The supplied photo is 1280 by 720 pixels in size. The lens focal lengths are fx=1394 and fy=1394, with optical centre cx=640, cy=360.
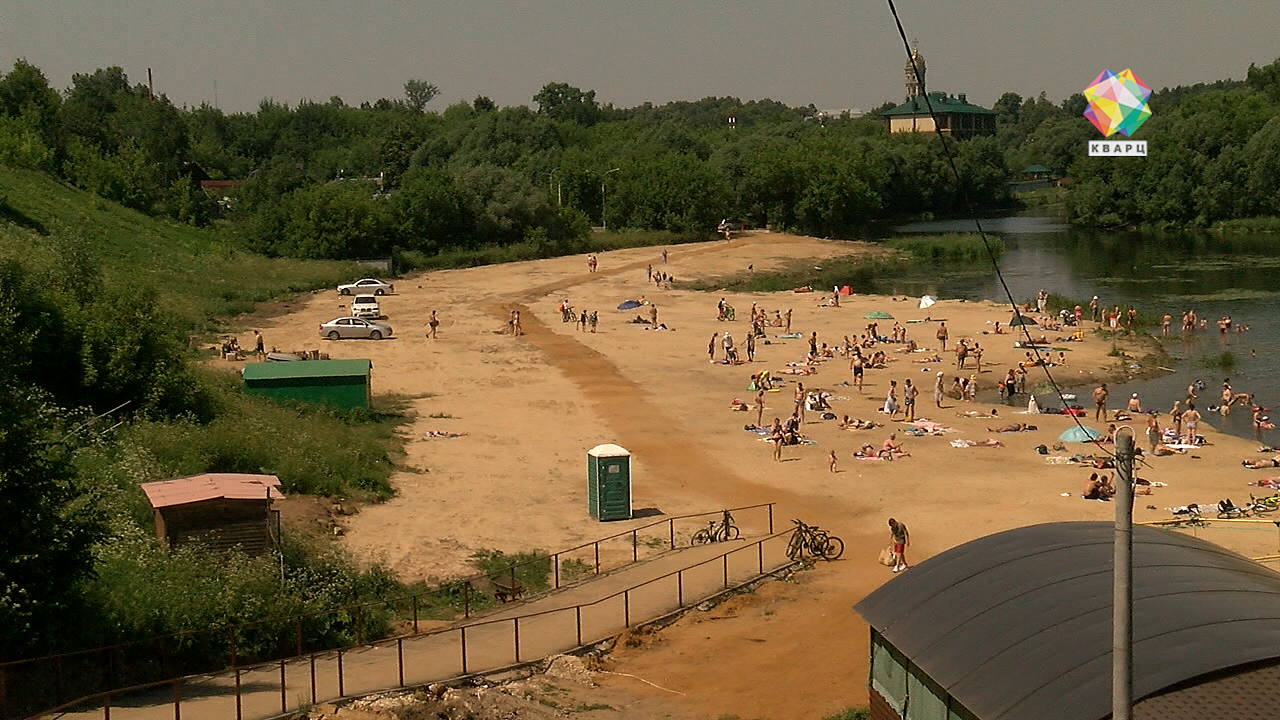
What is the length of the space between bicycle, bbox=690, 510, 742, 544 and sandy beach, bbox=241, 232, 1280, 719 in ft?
6.35

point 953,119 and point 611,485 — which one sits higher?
point 953,119

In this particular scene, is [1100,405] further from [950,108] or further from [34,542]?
[950,108]

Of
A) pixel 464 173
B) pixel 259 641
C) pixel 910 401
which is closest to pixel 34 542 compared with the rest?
pixel 259 641

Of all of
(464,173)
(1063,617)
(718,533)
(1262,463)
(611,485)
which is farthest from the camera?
(464,173)

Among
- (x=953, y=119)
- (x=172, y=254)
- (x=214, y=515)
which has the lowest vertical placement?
(x=214, y=515)

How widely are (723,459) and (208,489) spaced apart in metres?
15.1

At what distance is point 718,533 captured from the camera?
25641 millimetres

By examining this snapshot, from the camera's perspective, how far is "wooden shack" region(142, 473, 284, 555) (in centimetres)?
2053

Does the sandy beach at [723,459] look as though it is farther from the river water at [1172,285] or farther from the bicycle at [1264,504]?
the river water at [1172,285]

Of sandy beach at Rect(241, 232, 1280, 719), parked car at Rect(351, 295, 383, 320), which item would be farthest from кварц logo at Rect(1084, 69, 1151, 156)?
parked car at Rect(351, 295, 383, 320)

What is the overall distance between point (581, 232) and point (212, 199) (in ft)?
92.1

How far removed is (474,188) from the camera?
3688 inches

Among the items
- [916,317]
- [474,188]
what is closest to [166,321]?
[916,317]

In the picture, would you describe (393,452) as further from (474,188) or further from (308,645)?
(474,188)
